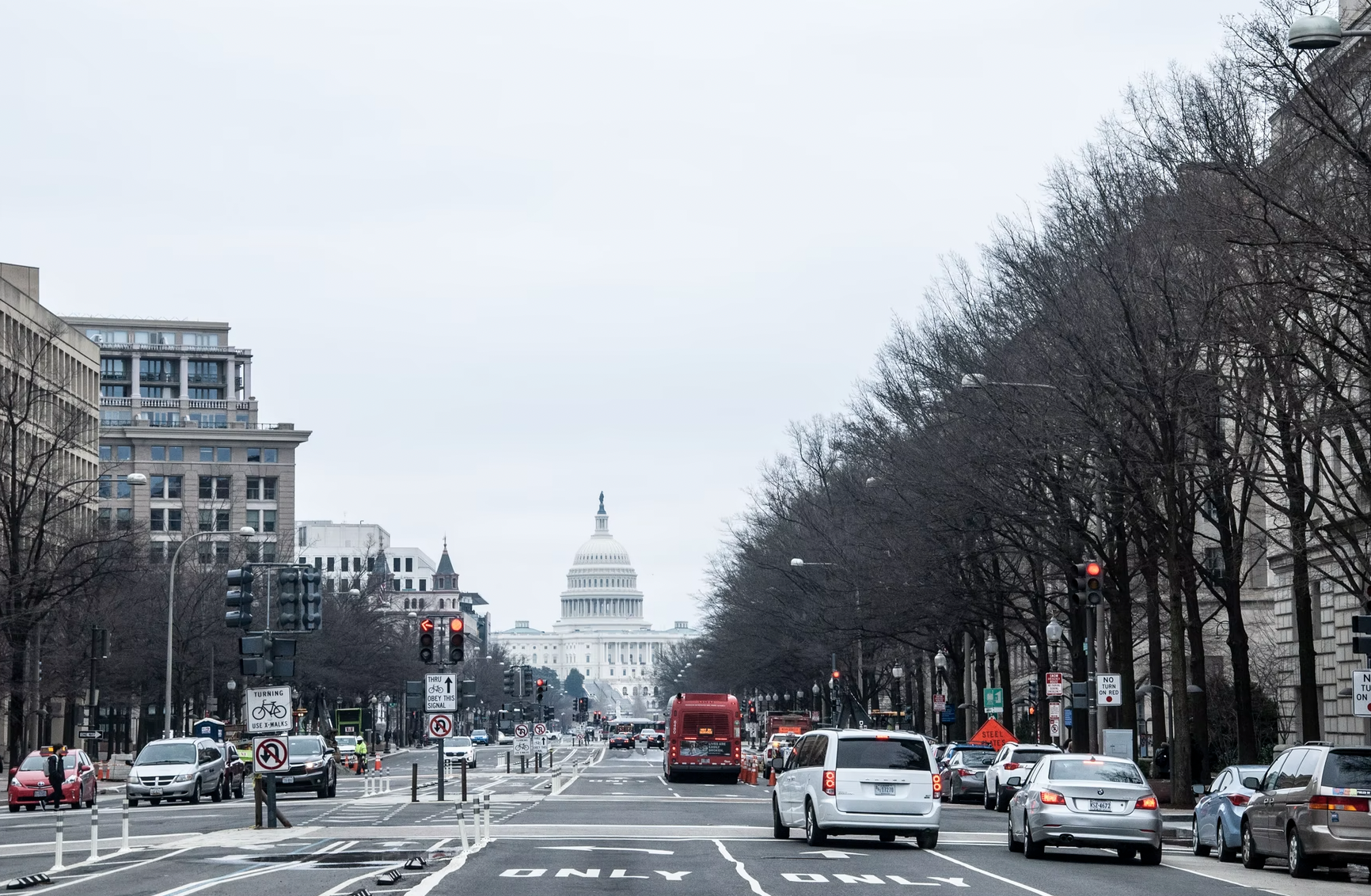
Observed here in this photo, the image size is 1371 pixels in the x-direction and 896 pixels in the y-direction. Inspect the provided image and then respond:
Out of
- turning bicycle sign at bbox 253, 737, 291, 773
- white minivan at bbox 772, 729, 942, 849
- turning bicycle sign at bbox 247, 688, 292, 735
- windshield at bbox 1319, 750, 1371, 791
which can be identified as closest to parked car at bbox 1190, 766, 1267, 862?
windshield at bbox 1319, 750, 1371, 791

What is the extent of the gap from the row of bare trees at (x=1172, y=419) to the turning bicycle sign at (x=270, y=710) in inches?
613

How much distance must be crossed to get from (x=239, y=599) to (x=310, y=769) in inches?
792

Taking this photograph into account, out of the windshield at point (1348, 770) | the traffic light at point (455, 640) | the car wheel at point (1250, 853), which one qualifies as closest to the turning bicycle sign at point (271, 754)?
the traffic light at point (455, 640)

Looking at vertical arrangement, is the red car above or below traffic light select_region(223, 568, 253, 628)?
below

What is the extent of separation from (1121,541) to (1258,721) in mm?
14051

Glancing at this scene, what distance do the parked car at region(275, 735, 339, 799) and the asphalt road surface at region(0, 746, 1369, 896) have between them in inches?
340

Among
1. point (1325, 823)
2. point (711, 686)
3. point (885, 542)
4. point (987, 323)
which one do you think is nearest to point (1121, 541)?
point (987, 323)

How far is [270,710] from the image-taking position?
34500 mm

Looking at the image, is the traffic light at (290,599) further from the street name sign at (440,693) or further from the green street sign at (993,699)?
the green street sign at (993,699)

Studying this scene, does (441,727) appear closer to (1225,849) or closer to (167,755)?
(167,755)

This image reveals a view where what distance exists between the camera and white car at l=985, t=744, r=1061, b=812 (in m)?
44.3

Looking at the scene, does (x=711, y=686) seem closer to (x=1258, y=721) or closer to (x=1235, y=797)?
(x=1258, y=721)

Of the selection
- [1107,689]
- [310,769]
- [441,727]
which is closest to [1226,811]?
[1107,689]

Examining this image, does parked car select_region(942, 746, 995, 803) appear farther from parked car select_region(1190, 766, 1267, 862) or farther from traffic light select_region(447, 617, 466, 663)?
parked car select_region(1190, 766, 1267, 862)
